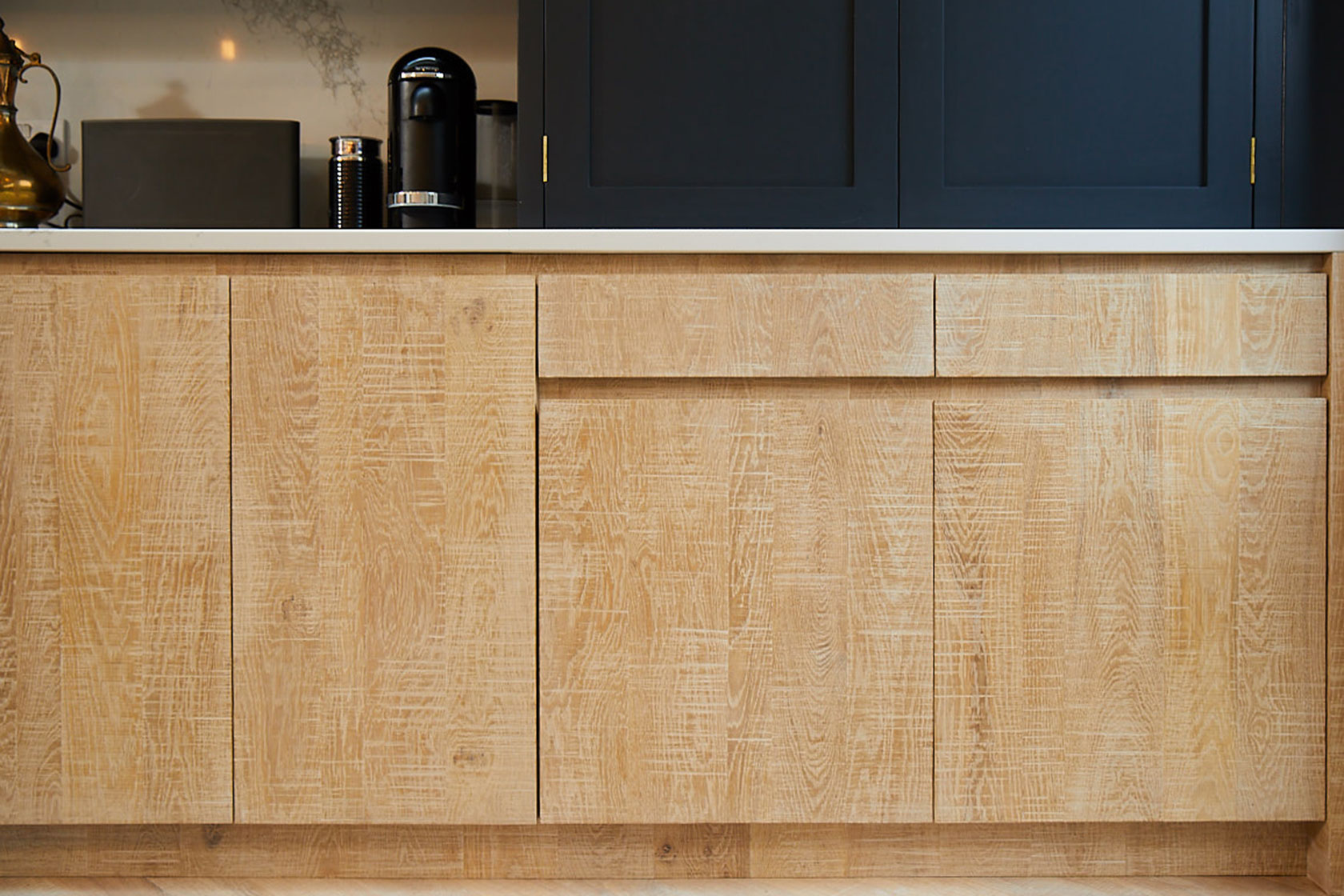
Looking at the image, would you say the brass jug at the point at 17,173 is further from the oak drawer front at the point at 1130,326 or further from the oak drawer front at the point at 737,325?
the oak drawer front at the point at 1130,326

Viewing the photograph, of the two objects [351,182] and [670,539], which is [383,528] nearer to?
[670,539]

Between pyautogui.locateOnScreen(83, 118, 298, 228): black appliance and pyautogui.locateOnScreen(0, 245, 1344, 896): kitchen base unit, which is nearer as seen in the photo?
pyautogui.locateOnScreen(0, 245, 1344, 896): kitchen base unit

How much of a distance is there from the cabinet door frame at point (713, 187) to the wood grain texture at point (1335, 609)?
0.60 m

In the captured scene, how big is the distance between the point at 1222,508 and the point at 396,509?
1.12 metres

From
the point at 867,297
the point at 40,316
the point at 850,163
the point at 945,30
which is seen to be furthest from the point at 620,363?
the point at 40,316

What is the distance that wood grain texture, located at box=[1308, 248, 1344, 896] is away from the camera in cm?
137

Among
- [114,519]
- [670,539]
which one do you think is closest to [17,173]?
[114,519]

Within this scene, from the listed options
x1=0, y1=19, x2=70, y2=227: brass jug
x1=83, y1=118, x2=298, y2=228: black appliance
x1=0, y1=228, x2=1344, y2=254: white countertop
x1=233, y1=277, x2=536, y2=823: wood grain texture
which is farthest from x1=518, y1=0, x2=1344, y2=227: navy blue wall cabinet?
x1=0, y1=19, x2=70, y2=227: brass jug

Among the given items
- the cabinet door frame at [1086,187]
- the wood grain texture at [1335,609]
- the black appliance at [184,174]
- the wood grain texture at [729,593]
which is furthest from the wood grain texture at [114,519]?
the wood grain texture at [1335,609]

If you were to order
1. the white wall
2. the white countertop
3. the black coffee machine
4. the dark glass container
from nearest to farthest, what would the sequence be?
1. the white countertop
2. the black coffee machine
3. the dark glass container
4. the white wall

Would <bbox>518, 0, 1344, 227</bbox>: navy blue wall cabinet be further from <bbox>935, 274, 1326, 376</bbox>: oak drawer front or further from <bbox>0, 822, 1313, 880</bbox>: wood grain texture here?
<bbox>0, 822, 1313, 880</bbox>: wood grain texture

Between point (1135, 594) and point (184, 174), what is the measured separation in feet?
5.06

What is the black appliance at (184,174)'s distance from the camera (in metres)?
1.60

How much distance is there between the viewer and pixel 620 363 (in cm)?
138
